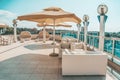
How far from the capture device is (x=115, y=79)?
361cm

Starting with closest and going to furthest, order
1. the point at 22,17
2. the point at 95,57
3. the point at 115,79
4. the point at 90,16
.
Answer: the point at 115,79, the point at 95,57, the point at 22,17, the point at 90,16

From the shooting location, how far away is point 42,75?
3963 mm

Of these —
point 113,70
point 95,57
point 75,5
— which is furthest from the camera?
point 75,5

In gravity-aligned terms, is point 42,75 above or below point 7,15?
below

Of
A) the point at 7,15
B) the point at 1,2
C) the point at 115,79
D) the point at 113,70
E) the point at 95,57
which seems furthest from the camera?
the point at 7,15

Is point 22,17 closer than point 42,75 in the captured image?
No

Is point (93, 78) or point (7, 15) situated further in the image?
point (7, 15)

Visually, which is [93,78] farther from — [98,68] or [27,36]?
[27,36]

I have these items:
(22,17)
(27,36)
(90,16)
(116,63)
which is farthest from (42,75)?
(27,36)

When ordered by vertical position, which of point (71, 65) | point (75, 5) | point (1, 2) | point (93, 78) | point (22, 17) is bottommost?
point (93, 78)

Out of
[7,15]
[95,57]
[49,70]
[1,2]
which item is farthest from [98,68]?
[7,15]

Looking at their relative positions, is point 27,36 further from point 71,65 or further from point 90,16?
point 71,65

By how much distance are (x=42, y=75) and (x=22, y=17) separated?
285cm

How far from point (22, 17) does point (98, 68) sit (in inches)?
143
